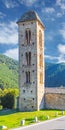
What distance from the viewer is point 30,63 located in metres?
65.5

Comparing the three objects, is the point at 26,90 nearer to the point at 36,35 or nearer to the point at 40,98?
the point at 40,98

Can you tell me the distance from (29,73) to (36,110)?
24.7 feet

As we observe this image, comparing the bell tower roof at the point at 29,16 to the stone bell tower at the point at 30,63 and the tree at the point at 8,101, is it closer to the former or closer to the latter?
the stone bell tower at the point at 30,63

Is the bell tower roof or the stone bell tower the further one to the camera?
the bell tower roof

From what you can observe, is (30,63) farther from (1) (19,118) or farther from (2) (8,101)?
(2) (8,101)

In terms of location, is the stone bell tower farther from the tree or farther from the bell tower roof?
the tree

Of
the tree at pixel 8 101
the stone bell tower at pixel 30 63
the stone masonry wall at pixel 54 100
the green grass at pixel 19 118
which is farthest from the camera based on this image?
the tree at pixel 8 101

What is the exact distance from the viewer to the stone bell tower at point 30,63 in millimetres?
63844

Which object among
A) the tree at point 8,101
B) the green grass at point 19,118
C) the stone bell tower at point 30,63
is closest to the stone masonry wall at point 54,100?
the stone bell tower at point 30,63

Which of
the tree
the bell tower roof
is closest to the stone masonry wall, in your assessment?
the tree

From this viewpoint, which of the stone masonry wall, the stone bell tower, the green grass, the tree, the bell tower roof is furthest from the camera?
the tree

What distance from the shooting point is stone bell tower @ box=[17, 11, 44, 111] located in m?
63.8

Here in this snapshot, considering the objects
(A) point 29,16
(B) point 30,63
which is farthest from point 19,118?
(A) point 29,16

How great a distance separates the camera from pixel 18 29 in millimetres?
67688
